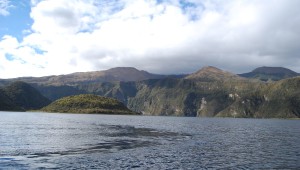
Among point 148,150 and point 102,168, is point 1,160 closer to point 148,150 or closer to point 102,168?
point 102,168

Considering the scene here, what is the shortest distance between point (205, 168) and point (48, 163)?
27.4 metres

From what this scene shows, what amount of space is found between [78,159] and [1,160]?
13483mm

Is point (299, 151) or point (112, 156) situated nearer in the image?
point (112, 156)

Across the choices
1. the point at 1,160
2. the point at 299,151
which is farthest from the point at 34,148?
the point at 299,151

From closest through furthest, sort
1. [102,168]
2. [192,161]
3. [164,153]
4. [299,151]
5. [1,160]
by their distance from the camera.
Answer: [102,168]
[1,160]
[192,161]
[164,153]
[299,151]

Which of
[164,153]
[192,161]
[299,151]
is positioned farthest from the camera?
[299,151]

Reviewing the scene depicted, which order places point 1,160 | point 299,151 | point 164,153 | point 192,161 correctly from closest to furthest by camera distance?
point 1,160 < point 192,161 < point 164,153 < point 299,151

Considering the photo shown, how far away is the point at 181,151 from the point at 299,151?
3079 centimetres

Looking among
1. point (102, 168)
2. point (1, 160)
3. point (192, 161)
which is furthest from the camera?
point (192, 161)

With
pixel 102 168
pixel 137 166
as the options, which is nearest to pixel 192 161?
pixel 137 166

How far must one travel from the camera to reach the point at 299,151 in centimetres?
8706

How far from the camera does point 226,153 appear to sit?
80625mm

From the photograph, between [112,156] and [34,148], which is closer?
[112,156]

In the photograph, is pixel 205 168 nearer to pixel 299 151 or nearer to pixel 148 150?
pixel 148 150
